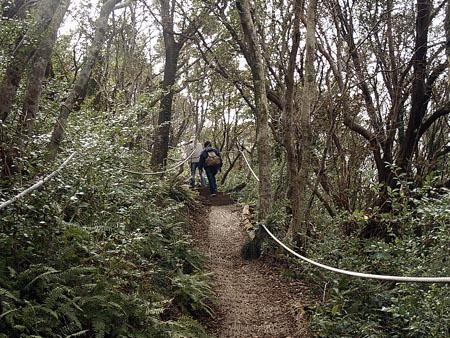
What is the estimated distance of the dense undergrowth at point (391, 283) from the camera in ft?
14.0

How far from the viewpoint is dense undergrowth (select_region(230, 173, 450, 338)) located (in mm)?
4262

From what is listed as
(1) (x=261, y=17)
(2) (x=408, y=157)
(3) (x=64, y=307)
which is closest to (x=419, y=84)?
(2) (x=408, y=157)

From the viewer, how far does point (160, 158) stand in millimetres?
12148

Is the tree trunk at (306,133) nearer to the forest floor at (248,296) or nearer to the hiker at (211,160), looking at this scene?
the forest floor at (248,296)

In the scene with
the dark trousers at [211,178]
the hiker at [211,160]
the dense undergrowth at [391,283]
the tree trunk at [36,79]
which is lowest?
the dense undergrowth at [391,283]

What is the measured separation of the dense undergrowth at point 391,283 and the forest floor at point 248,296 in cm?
27

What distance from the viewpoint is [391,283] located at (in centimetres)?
577

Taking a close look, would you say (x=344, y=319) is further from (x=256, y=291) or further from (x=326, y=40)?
(x=326, y=40)

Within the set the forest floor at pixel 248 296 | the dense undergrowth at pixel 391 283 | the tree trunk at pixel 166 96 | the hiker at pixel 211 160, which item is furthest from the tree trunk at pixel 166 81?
the dense undergrowth at pixel 391 283

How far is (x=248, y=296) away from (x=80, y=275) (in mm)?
3417

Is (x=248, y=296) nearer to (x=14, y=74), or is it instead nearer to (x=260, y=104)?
(x=260, y=104)

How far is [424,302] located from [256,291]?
10.9 feet

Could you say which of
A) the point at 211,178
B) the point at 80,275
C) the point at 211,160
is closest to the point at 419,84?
the point at 80,275

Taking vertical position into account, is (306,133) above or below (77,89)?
below
